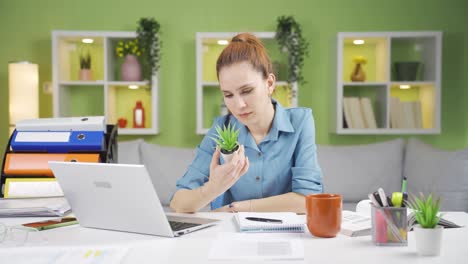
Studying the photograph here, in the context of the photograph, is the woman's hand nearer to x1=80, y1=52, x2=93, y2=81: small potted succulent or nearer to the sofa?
the sofa

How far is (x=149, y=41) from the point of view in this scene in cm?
430

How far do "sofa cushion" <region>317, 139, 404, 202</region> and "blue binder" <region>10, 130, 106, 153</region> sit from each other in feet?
7.12

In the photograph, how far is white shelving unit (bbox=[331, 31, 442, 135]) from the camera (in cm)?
423

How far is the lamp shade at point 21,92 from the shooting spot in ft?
13.7

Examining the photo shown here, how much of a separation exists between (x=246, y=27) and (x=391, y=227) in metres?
3.38

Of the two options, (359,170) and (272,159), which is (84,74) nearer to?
(359,170)

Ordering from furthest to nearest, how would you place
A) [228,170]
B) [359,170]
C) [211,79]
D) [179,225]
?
1. [211,79]
2. [359,170]
3. [228,170]
4. [179,225]

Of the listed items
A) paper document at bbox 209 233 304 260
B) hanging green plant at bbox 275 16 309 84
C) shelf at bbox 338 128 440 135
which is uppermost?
hanging green plant at bbox 275 16 309 84

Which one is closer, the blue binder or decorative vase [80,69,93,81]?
the blue binder

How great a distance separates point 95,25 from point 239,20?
116 centimetres

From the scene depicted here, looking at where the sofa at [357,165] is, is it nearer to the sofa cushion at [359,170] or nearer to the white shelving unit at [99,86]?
the sofa cushion at [359,170]

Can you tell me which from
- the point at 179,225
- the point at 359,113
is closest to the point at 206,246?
the point at 179,225

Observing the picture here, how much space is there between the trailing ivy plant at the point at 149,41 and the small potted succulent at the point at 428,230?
3.24 metres

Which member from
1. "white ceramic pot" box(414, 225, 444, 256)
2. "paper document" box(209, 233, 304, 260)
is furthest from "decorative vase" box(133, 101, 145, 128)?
"white ceramic pot" box(414, 225, 444, 256)
